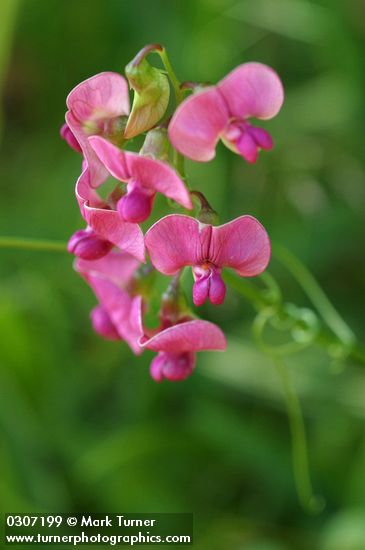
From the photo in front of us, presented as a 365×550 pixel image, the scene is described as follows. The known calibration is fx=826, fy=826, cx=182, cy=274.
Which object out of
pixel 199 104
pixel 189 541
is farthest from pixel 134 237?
pixel 189 541

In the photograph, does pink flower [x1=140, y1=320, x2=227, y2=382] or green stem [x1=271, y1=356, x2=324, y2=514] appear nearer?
pink flower [x1=140, y1=320, x2=227, y2=382]

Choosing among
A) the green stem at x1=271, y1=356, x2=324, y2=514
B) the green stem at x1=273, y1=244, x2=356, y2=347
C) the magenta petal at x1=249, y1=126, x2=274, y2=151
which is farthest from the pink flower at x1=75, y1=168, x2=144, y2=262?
the green stem at x1=271, y1=356, x2=324, y2=514

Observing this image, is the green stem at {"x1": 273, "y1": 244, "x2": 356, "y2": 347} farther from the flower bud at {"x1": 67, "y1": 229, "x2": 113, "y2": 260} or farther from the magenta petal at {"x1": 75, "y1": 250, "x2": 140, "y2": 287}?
the flower bud at {"x1": 67, "y1": 229, "x2": 113, "y2": 260}

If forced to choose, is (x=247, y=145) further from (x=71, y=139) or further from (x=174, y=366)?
(x=174, y=366)

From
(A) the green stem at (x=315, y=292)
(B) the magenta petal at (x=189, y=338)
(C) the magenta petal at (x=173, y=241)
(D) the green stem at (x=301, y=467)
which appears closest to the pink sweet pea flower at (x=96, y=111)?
(C) the magenta petal at (x=173, y=241)

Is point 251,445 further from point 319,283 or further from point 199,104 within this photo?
point 199,104

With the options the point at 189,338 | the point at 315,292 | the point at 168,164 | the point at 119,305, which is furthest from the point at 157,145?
the point at 315,292
